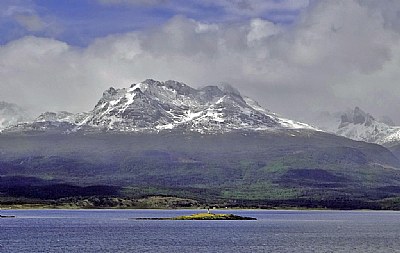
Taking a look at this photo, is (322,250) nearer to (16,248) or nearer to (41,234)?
(16,248)

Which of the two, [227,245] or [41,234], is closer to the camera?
[227,245]

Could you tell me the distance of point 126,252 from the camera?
14625 centimetres

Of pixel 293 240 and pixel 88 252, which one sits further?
pixel 293 240

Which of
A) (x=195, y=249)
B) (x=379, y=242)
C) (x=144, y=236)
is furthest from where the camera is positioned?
(x=144, y=236)

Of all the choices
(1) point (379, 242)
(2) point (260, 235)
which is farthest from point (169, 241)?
(1) point (379, 242)

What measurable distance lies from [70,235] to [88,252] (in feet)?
163

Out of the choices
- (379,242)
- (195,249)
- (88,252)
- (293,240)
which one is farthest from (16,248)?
(379,242)

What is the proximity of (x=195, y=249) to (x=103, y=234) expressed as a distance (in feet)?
152

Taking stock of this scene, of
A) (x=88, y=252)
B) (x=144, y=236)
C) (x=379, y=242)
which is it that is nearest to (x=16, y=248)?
(x=88, y=252)

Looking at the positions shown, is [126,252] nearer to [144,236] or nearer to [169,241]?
[169,241]

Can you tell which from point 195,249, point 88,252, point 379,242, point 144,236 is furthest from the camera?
point 144,236

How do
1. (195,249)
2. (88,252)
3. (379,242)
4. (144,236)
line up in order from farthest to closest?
1. (144,236)
2. (379,242)
3. (195,249)
4. (88,252)

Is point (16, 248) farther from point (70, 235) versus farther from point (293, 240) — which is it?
point (293, 240)

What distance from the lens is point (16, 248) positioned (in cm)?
15350
